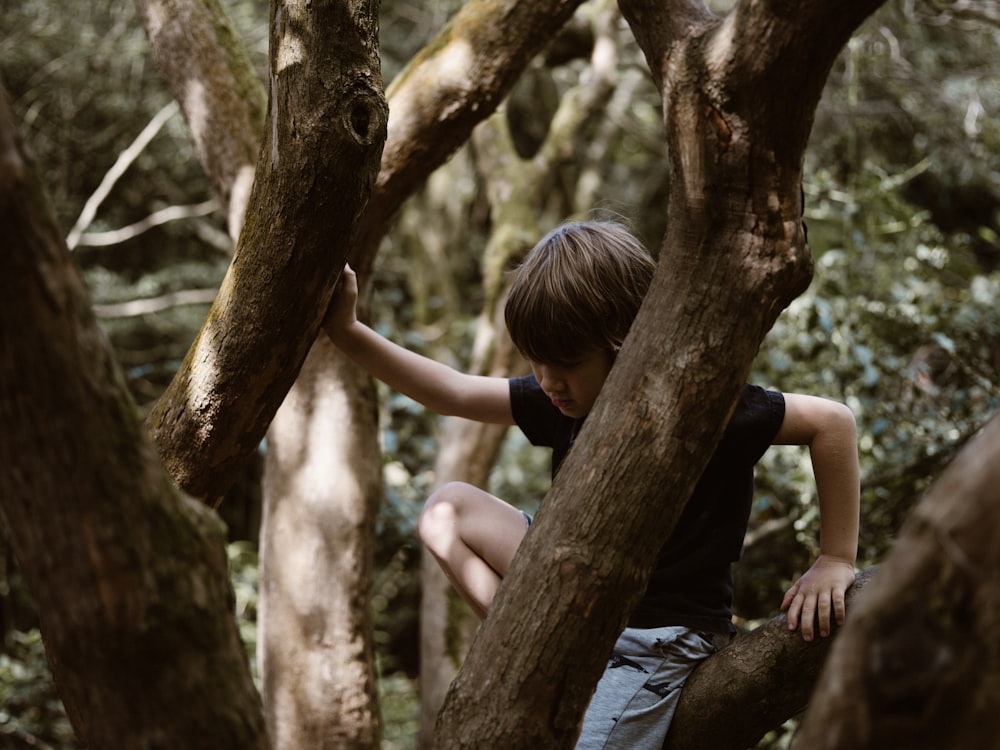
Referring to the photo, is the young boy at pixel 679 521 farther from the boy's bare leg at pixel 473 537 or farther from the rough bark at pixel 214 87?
the rough bark at pixel 214 87

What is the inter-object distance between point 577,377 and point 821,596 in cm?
57

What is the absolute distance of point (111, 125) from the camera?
627 cm

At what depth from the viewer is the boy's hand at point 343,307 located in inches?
70.3

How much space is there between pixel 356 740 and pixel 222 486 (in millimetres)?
1352

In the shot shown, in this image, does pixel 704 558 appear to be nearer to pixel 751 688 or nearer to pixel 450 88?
pixel 751 688

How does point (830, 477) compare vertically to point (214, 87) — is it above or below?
below

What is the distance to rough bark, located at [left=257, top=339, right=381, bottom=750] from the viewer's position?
2.73 m

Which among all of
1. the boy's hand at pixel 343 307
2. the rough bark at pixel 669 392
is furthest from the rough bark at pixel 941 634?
the boy's hand at pixel 343 307

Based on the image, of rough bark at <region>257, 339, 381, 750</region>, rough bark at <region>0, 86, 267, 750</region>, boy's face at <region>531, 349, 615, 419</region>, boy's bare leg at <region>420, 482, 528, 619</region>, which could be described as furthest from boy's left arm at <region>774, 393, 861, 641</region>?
rough bark at <region>257, 339, 381, 750</region>

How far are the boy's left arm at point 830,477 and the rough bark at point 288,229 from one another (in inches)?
33.1

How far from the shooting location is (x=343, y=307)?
183 cm

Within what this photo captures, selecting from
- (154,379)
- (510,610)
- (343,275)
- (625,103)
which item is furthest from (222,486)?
(625,103)

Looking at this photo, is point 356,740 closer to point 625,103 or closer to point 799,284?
point 799,284

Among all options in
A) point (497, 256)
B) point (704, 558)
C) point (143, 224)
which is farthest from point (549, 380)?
point (143, 224)
